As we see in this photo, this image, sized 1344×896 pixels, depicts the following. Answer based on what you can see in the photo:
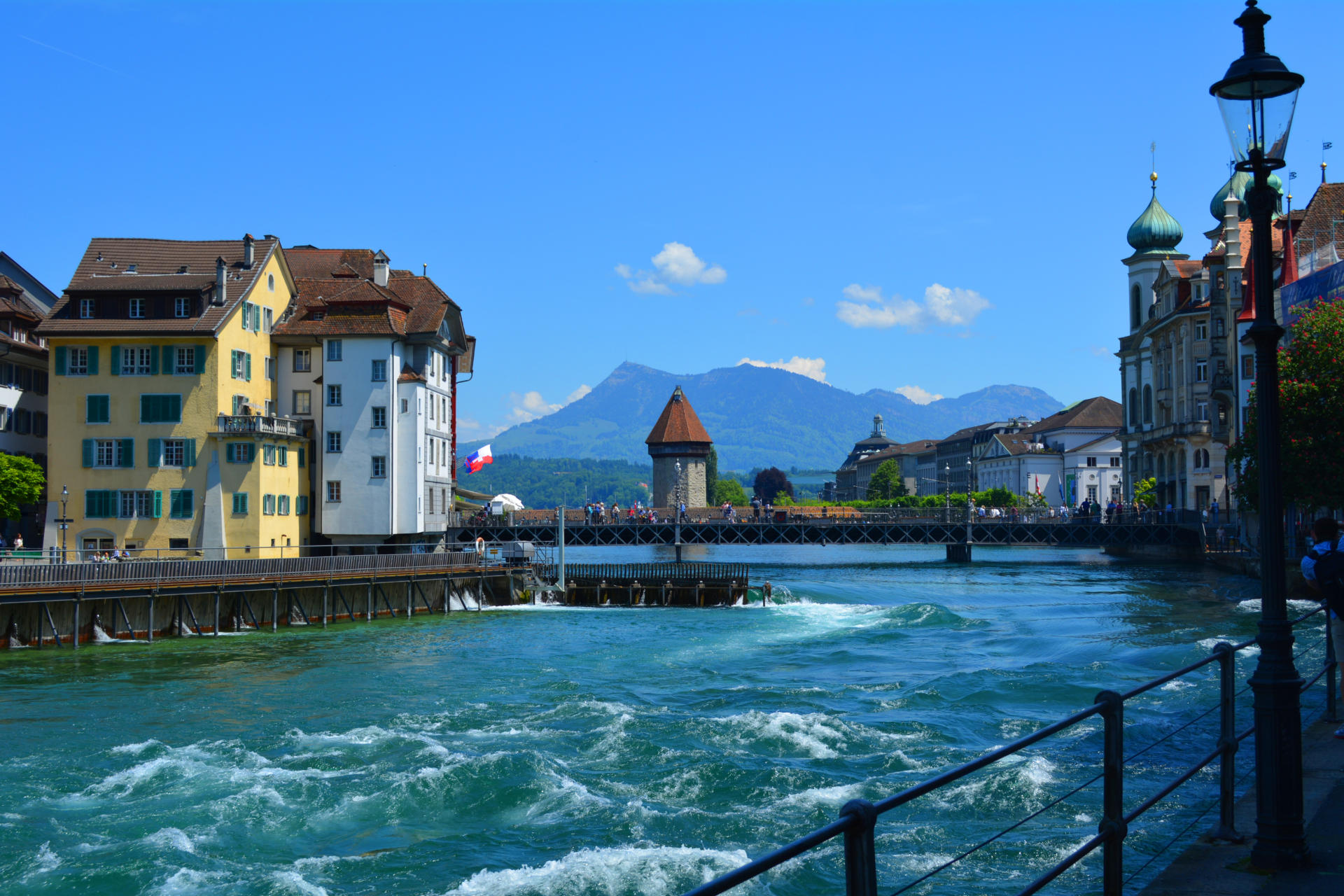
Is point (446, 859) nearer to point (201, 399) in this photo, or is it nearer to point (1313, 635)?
point (1313, 635)

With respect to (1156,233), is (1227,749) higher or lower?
lower

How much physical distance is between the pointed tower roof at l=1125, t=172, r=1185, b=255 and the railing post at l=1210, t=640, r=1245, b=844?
3745 inches

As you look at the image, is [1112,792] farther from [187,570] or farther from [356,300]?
[356,300]

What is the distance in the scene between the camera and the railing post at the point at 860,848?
410 cm

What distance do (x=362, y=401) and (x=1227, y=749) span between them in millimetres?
48938

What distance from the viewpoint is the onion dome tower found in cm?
9481

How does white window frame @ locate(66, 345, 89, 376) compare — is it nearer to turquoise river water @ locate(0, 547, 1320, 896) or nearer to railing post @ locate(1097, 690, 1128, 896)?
turquoise river water @ locate(0, 547, 1320, 896)

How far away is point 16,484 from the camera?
45094 mm

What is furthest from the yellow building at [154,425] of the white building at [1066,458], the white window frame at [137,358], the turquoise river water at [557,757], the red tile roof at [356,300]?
the white building at [1066,458]

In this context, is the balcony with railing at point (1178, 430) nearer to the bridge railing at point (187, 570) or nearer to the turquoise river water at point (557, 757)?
the turquoise river water at point (557, 757)

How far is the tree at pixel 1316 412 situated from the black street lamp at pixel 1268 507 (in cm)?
3468

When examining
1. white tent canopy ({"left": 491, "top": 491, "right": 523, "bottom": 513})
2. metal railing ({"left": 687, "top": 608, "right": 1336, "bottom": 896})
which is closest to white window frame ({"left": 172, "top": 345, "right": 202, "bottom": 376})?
white tent canopy ({"left": 491, "top": 491, "right": 523, "bottom": 513})

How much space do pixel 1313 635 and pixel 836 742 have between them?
1661 cm

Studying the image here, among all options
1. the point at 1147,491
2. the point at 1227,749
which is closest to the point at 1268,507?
the point at 1227,749
